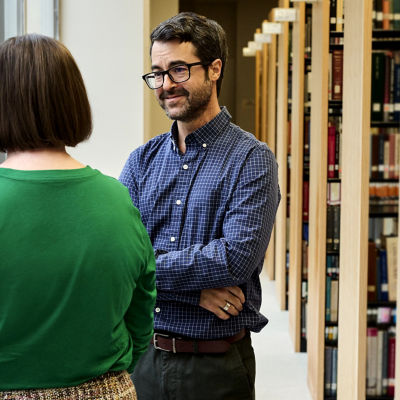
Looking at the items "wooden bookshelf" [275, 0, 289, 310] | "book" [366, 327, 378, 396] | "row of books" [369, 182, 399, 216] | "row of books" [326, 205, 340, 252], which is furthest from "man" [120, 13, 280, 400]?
"wooden bookshelf" [275, 0, 289, 310]

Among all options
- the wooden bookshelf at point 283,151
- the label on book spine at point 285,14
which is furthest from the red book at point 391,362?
the wooden bookshelf at point 283,151

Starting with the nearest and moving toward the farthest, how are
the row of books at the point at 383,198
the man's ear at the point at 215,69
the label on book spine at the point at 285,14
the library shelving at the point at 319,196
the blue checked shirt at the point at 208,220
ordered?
the blue checked shirt at the point at 208,220, the man's ear at the point at 215,69, the row of books at the point at 383,198, the library shelving at the point at 319,196, the label on book spine at the point at 285,14

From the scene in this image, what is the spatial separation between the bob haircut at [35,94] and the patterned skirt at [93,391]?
43 cm

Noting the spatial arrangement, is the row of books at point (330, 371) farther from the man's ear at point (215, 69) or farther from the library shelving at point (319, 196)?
the man's ear at point (215, 69)

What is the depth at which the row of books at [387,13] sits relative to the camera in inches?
104

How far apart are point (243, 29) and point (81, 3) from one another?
344 inches

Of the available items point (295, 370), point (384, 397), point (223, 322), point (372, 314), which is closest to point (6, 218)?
point (223, 322)

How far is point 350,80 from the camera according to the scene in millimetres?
2875

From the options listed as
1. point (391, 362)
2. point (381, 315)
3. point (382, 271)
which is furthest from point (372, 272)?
point (391, 362)

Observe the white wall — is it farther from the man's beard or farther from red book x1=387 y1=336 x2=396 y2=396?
the man's beard

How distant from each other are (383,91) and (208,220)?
3.95ft

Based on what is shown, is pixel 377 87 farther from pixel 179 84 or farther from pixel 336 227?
pixel 336 227

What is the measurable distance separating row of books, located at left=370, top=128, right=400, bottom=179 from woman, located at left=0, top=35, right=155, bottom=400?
5.13 feet

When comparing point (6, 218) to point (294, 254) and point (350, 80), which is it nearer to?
point (350, 80)
